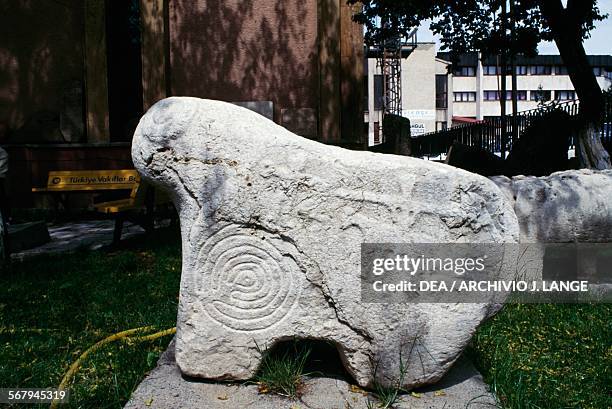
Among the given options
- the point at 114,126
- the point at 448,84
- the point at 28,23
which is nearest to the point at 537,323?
the point at 114,126

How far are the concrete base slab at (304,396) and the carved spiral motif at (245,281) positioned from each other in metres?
0.31

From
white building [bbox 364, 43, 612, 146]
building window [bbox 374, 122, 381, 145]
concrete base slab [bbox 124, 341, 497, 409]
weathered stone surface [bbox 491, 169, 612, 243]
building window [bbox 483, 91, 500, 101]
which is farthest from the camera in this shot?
building window [bbox 483, 91, 500, 101]

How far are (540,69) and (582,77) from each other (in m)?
38.2

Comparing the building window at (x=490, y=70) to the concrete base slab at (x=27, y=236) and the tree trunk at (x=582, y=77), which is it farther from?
the concrete base slab at (x=27, y=236)

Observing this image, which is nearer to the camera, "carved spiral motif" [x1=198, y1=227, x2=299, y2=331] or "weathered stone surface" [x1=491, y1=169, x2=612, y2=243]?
"carved spiral motif" [x1=198, y1=227, x2=299, y2=331]

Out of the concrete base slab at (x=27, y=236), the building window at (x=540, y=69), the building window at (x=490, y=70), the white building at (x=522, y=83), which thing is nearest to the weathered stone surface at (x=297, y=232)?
the concrete base slab at (x=27, y=236)

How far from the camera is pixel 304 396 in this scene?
9.38 ft

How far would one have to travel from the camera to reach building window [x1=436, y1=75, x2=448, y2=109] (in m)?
36.0

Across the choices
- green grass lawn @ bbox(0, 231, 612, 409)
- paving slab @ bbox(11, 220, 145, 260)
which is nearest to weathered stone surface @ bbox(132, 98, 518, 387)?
green grass lawn @ bbox(0, 231, 612, 409)

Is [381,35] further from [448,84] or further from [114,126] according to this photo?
[448,84]

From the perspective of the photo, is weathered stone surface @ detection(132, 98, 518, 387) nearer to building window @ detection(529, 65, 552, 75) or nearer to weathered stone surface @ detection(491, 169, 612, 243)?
weathered stone surface @ detection(491, 169, 612, 243)

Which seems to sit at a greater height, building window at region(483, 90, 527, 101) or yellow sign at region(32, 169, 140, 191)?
building window at region(483, 90, 527, 101)

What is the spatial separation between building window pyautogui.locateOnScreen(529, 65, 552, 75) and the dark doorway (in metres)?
38.0

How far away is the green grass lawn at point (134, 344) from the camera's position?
10.8 feet
